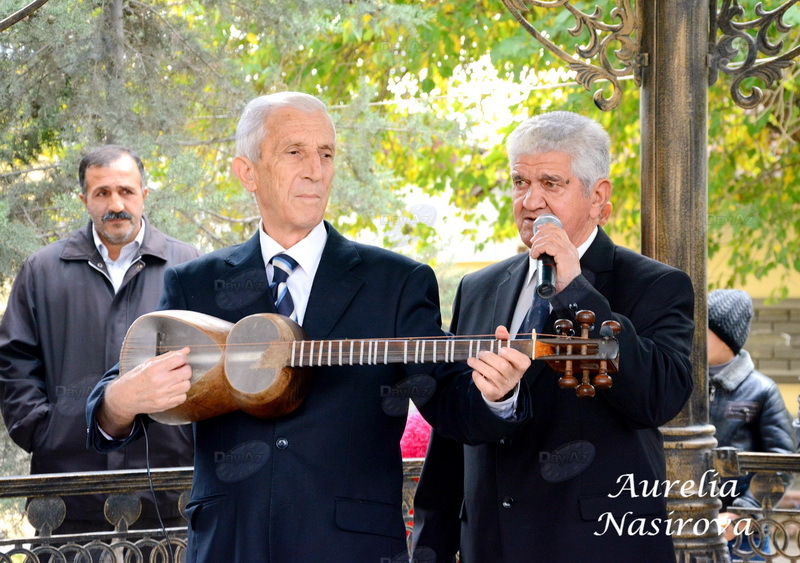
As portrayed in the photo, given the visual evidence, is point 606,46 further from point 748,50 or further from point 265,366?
point 265,366

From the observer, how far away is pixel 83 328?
14.4 ft

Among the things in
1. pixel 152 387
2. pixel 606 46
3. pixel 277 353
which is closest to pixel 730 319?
pixel 606 46

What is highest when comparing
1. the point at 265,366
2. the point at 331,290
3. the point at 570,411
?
the point at 331,290

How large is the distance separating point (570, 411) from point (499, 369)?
1.86 ft

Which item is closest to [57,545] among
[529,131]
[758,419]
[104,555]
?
[104,555]

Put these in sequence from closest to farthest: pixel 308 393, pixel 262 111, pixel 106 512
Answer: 1. pixel 308 393
2. pixel 262 111
3. pixel 106 512

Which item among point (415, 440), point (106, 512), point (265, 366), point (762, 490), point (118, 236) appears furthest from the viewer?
point (118, 236)

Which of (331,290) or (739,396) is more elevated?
(331,290)

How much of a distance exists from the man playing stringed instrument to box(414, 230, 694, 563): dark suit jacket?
1.08ft

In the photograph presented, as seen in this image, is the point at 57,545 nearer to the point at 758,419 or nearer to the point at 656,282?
the point at 656,282

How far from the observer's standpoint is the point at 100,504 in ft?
13.9

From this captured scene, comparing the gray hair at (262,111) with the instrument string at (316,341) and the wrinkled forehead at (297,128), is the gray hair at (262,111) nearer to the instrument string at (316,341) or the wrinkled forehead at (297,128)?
the wrinkled forehead at (297,128)

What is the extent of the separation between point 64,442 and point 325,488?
216 centimetres

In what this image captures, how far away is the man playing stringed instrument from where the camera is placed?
250 cm
